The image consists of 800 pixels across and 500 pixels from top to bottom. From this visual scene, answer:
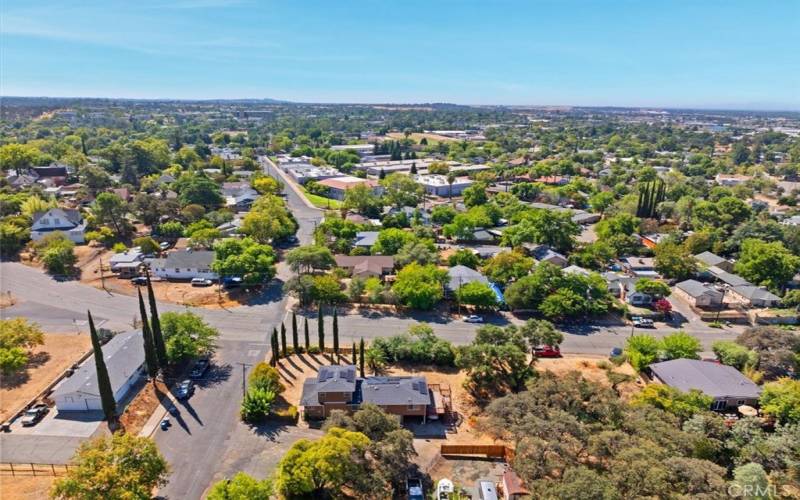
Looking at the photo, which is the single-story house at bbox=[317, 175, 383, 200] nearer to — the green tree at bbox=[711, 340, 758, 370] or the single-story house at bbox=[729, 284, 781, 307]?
the single-story house at bbox=[729, 284, 781, 307]

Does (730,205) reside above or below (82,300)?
above

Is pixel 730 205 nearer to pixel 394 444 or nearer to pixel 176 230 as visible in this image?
pixel 394 444

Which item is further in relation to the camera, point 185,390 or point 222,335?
point 222,335

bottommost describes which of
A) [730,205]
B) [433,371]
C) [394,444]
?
[433,371]

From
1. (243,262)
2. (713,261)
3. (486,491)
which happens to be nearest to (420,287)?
(243,262)

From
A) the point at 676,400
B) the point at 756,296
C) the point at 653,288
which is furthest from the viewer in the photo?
the point at 756,296

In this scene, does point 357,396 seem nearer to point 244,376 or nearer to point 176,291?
point 244,376

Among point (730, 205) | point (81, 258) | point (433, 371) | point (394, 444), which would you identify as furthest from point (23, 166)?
point (730, 205)
